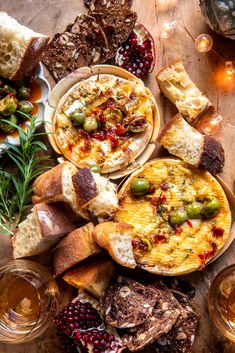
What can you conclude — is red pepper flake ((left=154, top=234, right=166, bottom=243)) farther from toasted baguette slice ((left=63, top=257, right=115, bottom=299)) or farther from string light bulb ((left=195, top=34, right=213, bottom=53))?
string light bulb ((left=195, top=34, right=213, bottom=53))

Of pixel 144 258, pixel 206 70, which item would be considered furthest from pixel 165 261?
pixel 206 70

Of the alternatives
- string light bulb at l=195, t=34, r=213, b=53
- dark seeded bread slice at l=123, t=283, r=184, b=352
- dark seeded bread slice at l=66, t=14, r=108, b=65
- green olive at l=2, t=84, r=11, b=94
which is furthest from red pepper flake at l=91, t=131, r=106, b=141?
dark seeded bread slice at l=123, t=283, r=184, b=352

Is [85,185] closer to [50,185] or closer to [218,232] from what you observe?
[50,185]

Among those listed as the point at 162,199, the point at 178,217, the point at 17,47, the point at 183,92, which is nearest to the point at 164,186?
the point at 162,199

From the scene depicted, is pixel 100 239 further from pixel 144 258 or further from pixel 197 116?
pixel 197 116

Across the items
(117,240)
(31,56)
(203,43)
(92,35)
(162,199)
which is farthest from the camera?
(203,43)

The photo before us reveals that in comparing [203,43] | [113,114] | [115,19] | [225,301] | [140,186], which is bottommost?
[225,301]

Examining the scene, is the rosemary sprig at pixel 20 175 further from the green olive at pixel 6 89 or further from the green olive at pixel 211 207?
the green olive at pixel 211 207
